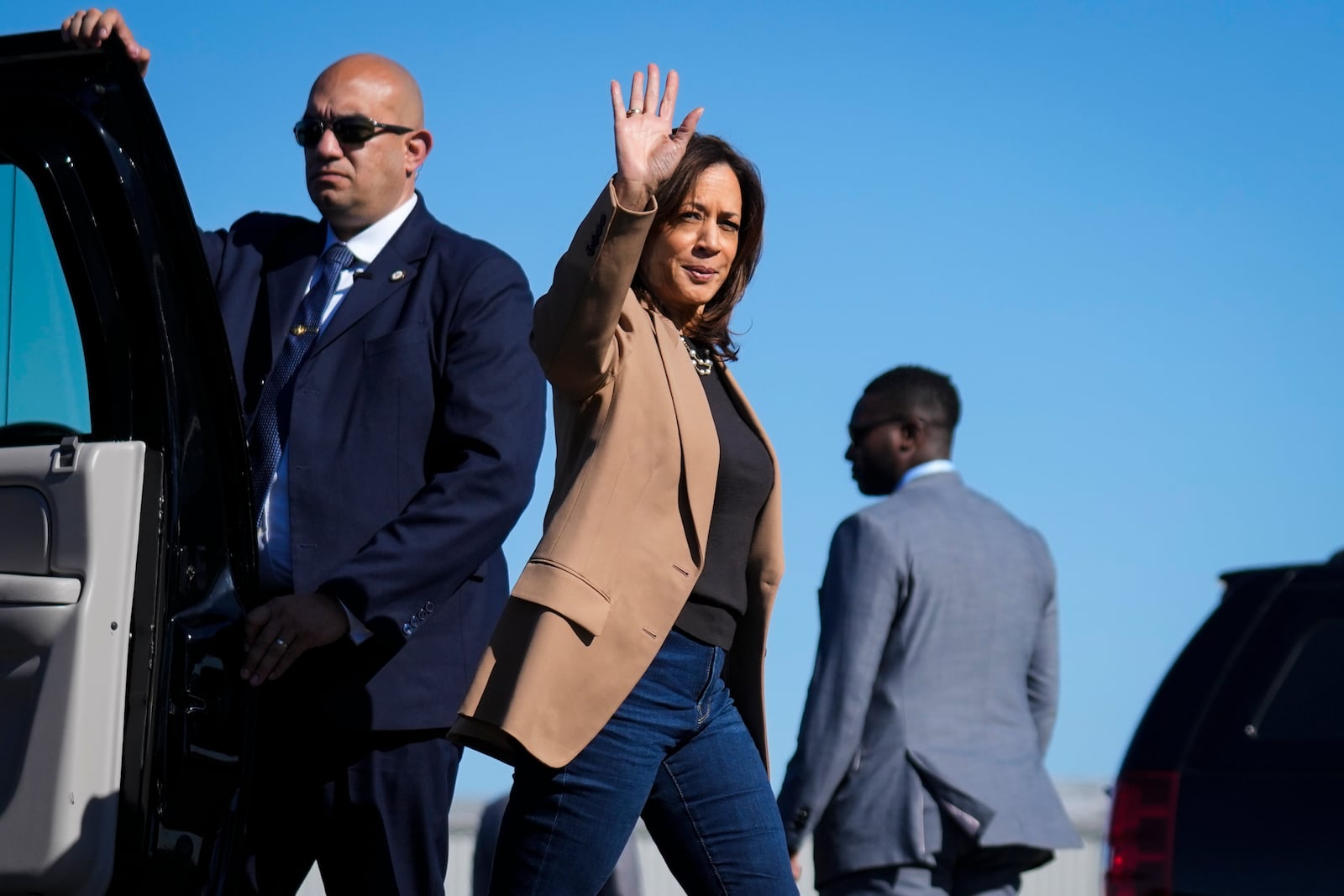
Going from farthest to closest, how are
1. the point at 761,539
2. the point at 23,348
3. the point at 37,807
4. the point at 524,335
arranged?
the point at 524,335
the point at 761,539
the point at 23,348
the point at 37,807

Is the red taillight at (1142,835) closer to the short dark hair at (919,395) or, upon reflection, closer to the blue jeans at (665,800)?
the blue jeans at (665,800)

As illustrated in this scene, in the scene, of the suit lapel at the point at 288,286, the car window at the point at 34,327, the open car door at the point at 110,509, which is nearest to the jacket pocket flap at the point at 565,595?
the open car door at the point at 110,509

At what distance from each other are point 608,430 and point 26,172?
1.04 metres

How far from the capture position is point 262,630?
3.09 m

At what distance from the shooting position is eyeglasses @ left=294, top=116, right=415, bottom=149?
3664 mm

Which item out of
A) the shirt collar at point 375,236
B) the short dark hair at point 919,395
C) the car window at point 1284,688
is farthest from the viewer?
the short dark hair at point 919,395

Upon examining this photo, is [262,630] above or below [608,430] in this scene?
below

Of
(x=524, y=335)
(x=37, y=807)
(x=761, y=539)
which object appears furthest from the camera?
(x=524, y=335)

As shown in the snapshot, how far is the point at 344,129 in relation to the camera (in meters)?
3.67

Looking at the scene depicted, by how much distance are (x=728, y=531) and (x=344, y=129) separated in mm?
1201

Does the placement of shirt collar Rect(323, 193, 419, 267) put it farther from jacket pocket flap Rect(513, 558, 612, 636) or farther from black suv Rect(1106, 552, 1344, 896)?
black suv Rect(1106, 552, 1344, 896)

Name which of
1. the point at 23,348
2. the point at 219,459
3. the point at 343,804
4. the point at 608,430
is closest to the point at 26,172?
the point at 23,348

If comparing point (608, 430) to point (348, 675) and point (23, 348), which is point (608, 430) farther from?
point (23, 348)

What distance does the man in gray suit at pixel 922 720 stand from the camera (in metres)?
4.48
